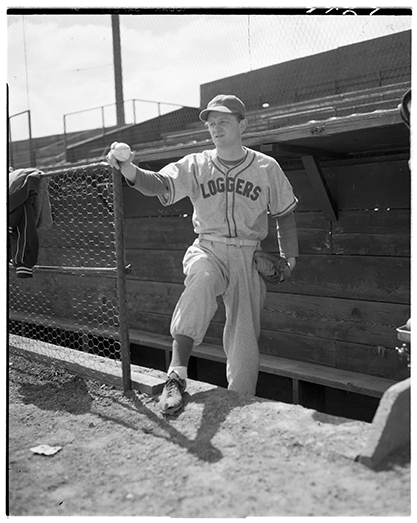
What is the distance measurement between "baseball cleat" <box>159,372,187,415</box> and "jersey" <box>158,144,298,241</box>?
2.89ft

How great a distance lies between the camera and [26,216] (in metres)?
3.77

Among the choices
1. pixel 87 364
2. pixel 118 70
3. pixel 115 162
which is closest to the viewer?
pixel 115 162

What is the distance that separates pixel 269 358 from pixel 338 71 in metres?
3.27

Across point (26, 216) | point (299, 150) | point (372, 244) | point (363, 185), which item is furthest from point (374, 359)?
point (26, 216)

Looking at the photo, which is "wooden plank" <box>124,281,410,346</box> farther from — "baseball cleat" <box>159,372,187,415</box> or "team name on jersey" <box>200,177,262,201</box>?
"baseball cleat" <box>159,372,187,415</box>

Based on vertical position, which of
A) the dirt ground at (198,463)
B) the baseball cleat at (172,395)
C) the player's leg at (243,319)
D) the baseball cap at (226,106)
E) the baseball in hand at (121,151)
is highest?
the baseball cap at (226,106)

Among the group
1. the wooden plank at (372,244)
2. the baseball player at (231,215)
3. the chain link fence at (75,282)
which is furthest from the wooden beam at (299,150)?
the chain link fence at (75,282)

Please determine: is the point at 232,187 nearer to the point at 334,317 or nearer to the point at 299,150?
the point at 299,150

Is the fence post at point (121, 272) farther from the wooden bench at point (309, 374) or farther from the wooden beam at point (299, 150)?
the wooden beam at point (299, 150)

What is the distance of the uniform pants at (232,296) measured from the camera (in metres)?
3.16

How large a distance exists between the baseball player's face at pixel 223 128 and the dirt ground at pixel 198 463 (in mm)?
1393

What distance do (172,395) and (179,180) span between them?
1216 millimetres

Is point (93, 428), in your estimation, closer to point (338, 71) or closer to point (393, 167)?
point (393, 167)

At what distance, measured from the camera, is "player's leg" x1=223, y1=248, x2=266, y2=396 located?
338 cm
